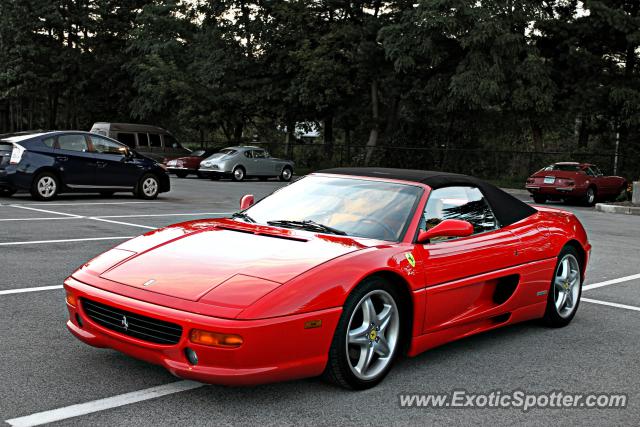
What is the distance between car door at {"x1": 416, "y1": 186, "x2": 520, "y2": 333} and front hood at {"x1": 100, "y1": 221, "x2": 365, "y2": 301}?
24.5 inches

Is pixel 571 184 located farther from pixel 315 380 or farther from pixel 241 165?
pixel 315 380

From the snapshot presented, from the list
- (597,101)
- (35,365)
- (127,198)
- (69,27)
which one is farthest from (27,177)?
(69,27)

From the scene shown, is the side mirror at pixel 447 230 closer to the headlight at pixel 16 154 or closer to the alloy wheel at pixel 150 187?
the headlight at pixel 16 154

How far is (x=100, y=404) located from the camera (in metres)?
3.88

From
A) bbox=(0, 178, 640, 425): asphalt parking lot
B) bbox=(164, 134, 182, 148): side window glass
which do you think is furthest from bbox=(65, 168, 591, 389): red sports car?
bbox=(164, 134, 182, 148): side window glass

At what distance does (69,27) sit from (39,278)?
146 ft

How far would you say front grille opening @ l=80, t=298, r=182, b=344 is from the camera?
3.88 metres

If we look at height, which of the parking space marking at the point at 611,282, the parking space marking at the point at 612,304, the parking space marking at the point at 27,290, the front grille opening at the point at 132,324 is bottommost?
the parking space marking at the point at 611,282

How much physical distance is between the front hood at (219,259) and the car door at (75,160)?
11955 mm

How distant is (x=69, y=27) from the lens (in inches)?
1881

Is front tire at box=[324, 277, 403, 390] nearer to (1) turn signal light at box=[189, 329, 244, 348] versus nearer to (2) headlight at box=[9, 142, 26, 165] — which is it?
(1) turn signal light at box=[189, 329, 244, 348]

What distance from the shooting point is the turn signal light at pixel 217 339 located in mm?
3730

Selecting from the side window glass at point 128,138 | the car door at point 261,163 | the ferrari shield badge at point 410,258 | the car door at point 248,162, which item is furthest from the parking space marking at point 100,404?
the side window glass at point 128,138

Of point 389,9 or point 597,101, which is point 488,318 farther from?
point 389,9
